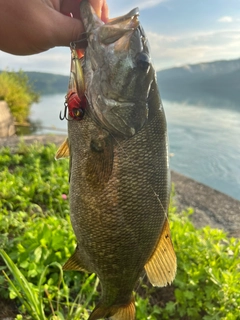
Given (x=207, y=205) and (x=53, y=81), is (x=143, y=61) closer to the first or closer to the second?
(x=207, y=205)

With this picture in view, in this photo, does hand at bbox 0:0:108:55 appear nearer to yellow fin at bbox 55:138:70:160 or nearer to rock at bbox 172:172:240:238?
yellow fin at bbox 55:138:70:160

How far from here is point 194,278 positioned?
5.98 ft

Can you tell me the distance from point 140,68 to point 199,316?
4.42 feet

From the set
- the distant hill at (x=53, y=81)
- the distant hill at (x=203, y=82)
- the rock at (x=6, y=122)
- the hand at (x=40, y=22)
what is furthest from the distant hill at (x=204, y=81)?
the rock at (x=6, y=122)

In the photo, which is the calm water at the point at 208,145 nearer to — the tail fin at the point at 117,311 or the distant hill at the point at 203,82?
the distant hill at the point at 203,82

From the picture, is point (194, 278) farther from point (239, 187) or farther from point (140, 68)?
point (239, 187)

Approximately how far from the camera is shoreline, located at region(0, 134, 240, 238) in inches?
124

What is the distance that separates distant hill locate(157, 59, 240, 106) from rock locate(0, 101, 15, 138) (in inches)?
150

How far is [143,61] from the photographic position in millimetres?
1029

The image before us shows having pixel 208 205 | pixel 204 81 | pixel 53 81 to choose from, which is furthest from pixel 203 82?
pixel 53 81

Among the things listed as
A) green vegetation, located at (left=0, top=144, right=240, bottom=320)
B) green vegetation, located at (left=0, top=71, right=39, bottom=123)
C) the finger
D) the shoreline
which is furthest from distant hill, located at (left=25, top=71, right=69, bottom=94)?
the finger

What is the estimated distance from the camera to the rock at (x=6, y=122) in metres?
7.19

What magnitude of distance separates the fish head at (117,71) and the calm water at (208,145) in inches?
97.0

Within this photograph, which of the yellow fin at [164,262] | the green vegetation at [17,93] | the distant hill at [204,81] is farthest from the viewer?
the green vegetation at [17,93]
